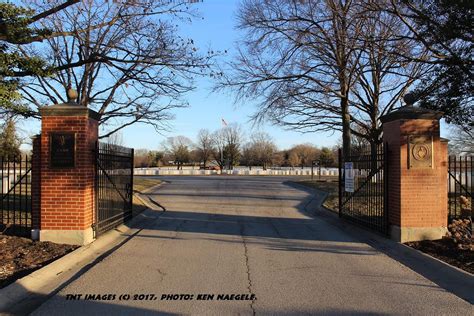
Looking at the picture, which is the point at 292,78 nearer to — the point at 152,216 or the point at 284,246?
the point at 152,216

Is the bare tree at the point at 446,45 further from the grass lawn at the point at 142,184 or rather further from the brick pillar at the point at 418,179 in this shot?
the grass lawn at the point at 142,184

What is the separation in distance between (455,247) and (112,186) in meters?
7.75

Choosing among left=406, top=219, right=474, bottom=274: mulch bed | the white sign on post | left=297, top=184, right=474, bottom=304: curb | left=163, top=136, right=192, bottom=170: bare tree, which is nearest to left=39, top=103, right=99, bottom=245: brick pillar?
left=297, top=184, right=474, bottom=304: curb

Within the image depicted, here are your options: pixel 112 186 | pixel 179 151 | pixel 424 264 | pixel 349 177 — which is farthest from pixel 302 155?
pixel 424 264

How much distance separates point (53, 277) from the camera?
639 cm

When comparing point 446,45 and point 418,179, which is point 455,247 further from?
point 446,45

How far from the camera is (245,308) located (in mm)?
5062

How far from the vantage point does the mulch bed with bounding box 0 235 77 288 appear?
6.40 m

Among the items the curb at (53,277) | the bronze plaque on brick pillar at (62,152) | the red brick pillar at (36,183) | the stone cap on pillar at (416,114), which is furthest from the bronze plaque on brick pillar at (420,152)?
the red brick pillar at (36,183)

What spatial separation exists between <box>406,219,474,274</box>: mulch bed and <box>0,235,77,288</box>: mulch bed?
6762 mm

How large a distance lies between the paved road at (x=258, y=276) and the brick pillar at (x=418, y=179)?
1.14 meters

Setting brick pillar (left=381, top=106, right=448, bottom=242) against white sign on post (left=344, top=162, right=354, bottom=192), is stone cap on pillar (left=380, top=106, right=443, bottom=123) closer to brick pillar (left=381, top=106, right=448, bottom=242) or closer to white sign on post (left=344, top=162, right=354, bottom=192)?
brick pillar (left=381, top=106, right=448, bottom=242)

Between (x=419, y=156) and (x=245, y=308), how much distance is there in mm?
5899

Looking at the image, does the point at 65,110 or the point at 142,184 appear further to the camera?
the point at 142,184
